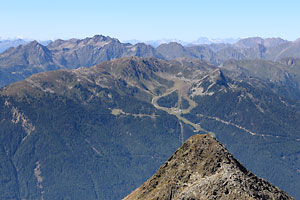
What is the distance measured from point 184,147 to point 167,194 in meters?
15.2

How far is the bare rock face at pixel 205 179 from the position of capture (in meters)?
61.2

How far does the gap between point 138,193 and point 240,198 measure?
35.8 metres

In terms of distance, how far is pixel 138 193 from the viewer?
87.6 metres

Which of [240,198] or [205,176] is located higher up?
[240,198]

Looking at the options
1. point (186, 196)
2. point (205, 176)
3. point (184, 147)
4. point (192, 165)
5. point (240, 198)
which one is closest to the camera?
point (240, 198)

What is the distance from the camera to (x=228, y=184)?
6128 centimetres

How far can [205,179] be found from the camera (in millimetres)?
68500

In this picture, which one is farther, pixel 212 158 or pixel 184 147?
pixel 184 147

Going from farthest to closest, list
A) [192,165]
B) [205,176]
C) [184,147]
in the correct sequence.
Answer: [184,147] < [192,165] < [205,176]

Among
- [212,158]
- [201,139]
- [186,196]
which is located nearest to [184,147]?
[201,139]

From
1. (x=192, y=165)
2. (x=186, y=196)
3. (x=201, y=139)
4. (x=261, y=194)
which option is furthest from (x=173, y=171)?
(x=261, y=194)

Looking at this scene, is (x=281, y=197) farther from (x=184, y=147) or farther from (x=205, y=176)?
(x=184, y=147)

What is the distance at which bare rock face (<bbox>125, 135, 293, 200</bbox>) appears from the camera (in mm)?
61184

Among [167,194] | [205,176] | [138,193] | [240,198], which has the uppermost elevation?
[240,198]
